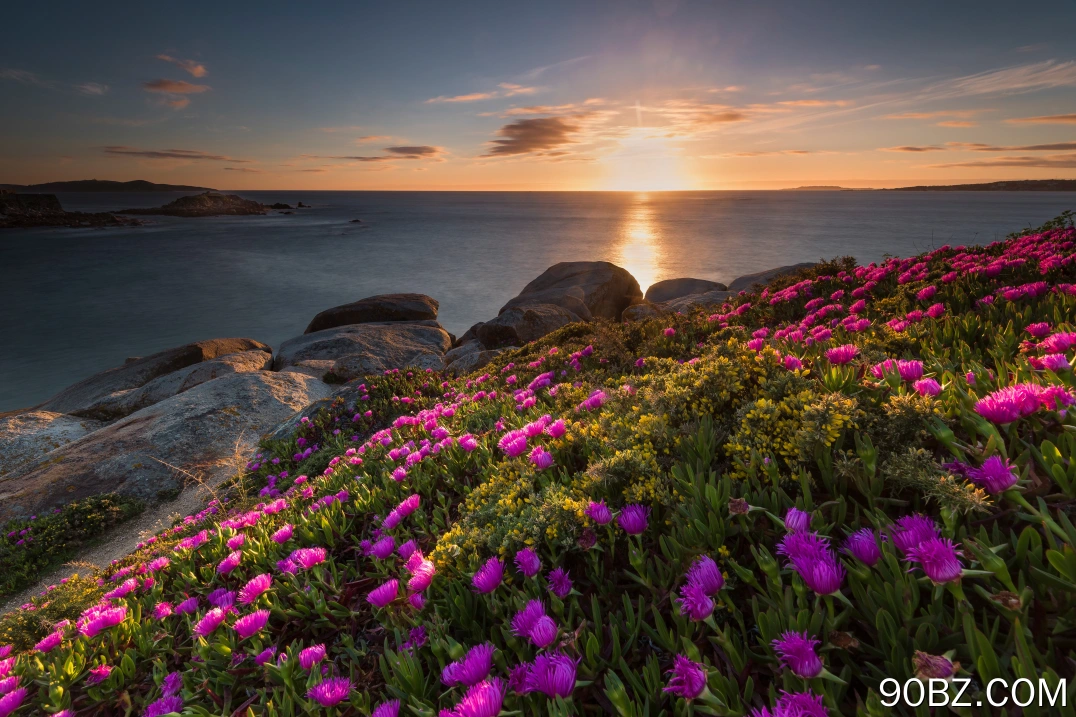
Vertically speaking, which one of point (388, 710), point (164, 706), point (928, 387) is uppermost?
point (928, 387)

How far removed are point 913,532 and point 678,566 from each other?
80cm

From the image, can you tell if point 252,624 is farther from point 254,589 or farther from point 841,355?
point 841,355

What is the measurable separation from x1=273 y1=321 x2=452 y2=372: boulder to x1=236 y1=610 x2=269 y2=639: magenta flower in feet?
45.8

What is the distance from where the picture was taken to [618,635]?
1854 mm

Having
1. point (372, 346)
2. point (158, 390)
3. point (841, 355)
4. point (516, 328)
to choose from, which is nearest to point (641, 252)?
point (372, 346)

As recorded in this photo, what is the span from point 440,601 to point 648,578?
38.7 inches

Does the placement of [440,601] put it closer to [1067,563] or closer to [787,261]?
[1067,563]

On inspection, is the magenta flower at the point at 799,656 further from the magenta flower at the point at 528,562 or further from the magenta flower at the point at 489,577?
the magenta flower at the point at 489,577

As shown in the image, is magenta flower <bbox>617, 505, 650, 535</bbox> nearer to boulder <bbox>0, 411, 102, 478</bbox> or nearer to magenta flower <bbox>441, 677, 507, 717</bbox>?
magenta flower <bbox>441, 677, 507, 717</bbox>

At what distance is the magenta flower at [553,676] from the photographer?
159 cm

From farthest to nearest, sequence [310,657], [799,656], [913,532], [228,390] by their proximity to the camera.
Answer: [228,390], [310,657], [913,532], [799,656]

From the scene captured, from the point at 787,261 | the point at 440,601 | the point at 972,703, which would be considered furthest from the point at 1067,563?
the point at 787,261

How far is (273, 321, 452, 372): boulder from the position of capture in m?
16.8

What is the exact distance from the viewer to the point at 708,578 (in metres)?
1.69
